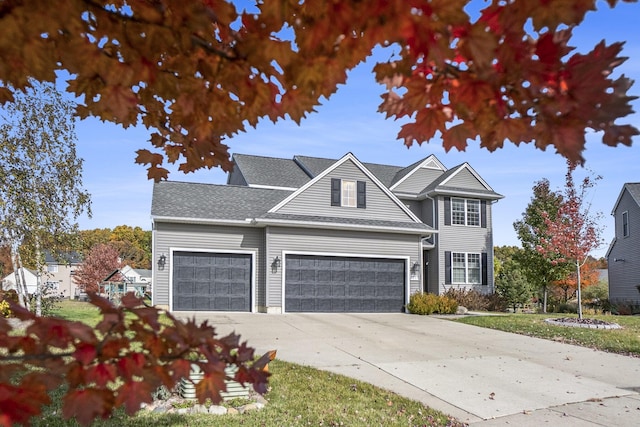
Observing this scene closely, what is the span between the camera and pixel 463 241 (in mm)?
22000

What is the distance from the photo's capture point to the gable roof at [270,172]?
70.6 feet

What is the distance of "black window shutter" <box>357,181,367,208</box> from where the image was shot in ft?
61.7

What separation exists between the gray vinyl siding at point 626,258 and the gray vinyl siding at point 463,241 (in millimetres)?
8764

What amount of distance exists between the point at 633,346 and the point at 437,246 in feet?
37.8

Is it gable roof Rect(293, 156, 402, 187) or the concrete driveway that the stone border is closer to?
the concrete driveway

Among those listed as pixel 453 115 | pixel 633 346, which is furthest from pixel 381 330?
pixel 453 115

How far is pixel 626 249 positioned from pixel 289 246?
65.0 ft

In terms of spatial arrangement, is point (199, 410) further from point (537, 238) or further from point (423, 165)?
point (537, 238)

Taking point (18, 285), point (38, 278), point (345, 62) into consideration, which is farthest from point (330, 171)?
point (345, 62)

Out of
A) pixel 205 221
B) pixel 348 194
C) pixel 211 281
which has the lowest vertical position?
pixel 211 281

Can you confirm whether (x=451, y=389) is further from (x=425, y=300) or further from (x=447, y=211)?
(x=447, y=211)

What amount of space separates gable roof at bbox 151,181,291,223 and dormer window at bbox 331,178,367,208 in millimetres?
2208

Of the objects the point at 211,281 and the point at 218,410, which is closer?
the point at 218,410

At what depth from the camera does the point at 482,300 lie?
67.5 feet
